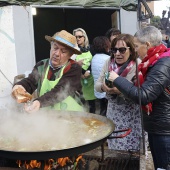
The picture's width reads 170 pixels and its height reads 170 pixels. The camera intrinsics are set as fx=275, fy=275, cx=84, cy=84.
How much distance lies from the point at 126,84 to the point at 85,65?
2793 mm

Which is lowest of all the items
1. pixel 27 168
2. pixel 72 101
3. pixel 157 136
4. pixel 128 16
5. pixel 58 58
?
pixel 27 168

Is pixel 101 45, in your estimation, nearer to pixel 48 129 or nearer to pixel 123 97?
pixel 123 97

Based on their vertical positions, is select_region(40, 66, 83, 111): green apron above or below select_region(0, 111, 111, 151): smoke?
above

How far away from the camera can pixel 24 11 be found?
6109 millimetres

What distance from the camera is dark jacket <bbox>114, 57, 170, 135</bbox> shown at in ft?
8.07

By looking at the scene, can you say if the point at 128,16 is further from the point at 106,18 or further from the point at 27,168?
the point at 27,168

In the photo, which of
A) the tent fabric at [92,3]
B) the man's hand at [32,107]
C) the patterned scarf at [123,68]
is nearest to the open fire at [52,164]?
the man's hand at [32,107]

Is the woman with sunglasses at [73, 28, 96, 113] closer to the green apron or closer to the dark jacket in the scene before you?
the green apron

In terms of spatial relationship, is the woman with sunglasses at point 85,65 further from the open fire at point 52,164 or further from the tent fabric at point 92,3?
the open fire at point 52,164

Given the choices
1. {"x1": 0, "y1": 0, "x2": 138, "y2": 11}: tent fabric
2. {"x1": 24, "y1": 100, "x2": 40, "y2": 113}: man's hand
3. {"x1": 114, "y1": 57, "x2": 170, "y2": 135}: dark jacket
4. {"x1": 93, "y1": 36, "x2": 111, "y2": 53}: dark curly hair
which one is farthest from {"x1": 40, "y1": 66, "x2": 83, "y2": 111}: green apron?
{"x1": 0, "y1": 0, "x2": 138, "y2": 11}: tent fabric

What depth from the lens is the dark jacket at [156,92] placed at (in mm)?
2461

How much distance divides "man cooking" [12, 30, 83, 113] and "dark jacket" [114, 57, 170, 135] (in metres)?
0.64

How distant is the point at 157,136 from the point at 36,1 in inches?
170

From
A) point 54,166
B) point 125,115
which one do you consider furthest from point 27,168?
point 125,115
